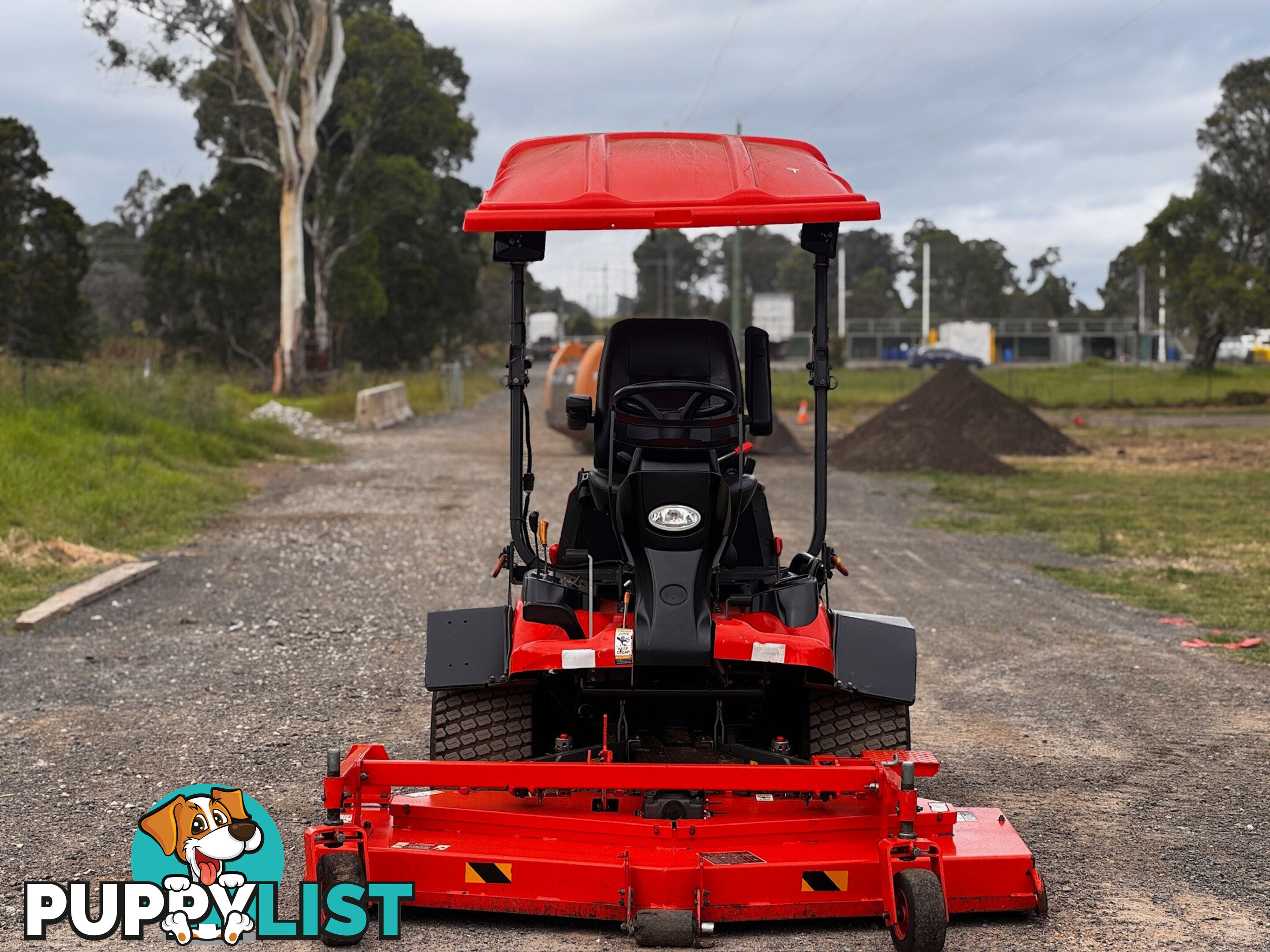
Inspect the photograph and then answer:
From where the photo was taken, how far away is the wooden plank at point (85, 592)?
399 inches

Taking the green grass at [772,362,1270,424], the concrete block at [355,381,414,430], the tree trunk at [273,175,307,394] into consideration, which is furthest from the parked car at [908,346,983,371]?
the tree trunk at [273,175,307,394]

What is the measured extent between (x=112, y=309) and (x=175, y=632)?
81950mm

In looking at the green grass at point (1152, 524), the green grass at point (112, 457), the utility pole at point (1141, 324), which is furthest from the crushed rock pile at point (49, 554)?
the utility pole at point (1141, 324)

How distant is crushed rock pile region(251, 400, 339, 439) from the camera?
30.1 metres

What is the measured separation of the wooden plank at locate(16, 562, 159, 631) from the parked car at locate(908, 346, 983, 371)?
67602 millimetres

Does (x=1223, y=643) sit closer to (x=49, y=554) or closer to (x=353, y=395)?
(x=49, y=554)

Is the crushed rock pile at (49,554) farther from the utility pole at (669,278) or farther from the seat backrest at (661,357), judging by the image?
the utility pole at (669,278)

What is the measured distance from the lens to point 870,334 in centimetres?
9238

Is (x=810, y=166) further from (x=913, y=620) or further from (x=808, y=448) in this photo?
(x=808, y=448)

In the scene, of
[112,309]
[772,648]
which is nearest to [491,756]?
[772,648]

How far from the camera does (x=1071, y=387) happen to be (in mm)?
54844

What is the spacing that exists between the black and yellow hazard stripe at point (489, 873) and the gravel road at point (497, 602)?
0.20 m

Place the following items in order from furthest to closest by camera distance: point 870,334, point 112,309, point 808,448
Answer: point 870,334, point 112,309, point 808,448

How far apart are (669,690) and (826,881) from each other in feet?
3.09
